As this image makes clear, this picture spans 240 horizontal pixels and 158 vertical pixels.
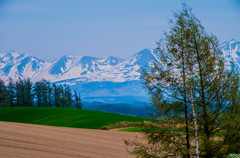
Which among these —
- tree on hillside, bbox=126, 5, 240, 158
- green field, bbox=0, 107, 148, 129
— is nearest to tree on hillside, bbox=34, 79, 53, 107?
green field, bbox=0, 107, 148, 129

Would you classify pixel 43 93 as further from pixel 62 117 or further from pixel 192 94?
pixel 192 94

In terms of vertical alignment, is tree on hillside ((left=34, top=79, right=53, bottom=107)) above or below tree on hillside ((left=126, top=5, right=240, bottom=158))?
above

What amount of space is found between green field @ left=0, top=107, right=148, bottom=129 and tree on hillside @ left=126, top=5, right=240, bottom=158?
31.1 m

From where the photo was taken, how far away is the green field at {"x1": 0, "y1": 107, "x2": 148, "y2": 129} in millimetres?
46031

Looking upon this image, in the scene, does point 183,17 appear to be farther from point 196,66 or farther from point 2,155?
point 2,155

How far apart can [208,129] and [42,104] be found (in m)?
118

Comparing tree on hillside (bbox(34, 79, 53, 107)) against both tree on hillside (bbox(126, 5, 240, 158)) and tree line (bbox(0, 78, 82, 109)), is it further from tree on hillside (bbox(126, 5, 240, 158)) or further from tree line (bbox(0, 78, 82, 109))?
tree on hillside (bbox(126, 5, 240, 158))

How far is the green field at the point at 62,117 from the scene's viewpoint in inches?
1812

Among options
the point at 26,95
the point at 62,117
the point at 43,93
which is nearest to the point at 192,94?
the point at 62,117

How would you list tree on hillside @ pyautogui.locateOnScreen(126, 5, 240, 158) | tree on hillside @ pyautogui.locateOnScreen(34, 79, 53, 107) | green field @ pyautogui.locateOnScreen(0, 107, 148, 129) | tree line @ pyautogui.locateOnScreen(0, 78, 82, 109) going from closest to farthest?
1. tree on hillside @ pyautogui.locateOnScreen(126, 5, 240, 158)
2. green field @ pyautogui.locateOnScreen(0, 107, 148, 129)
3. tree line @ pyautogui.locateOnScreen(0, 78, 82, 109)
4. tree on hillside @ pyautogui.locateOnScreen(34, 79, 53, 107)

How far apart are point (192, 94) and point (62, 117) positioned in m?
45.2

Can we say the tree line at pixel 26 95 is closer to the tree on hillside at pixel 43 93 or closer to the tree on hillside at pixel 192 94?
the tree on hillside at pixel 43 93

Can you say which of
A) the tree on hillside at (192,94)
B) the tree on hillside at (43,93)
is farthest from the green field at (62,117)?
the tree on hillside at (43,93)

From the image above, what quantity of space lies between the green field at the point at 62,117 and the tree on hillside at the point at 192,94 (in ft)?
102
